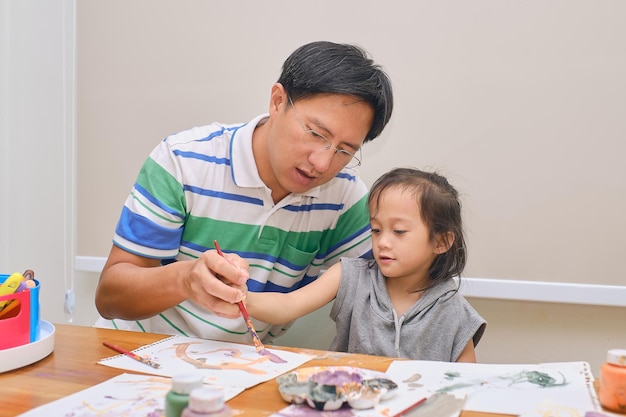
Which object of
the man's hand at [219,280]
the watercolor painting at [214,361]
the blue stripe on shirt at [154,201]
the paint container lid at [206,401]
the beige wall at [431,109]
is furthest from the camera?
the beige wall at [431,109]

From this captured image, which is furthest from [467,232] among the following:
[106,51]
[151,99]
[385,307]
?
[106,51]

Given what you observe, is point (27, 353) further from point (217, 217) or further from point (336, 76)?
point (336, 76)

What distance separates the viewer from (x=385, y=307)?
139cm

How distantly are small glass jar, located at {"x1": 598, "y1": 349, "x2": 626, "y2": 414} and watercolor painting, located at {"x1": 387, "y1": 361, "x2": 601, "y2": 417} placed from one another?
0.02 m

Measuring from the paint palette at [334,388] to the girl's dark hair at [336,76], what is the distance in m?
0.62

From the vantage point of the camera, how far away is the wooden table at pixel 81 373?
2.83 feet

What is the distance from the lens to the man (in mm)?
1346

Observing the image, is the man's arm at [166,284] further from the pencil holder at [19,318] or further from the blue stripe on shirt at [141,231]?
the pencil holder at [19,318]

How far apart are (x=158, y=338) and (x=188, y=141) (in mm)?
513

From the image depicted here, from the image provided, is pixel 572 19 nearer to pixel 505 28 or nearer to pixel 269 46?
pixel 505 28

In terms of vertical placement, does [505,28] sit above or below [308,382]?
above

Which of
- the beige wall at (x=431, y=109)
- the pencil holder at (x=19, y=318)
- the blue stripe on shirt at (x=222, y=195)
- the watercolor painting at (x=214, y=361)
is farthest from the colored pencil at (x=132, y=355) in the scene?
the beige wall at (x=431, y=109)

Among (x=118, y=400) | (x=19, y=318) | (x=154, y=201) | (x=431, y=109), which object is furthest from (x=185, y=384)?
(x=431, y=109)

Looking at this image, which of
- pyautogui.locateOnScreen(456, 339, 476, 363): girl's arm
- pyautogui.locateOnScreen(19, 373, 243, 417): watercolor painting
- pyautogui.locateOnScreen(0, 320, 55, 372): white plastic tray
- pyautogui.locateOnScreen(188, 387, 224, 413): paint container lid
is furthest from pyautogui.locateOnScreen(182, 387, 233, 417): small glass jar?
pyautogui.locateOnScreen(456, 339, 476, 363): girl's arm
